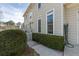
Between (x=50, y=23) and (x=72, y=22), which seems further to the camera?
(x=50, y=23)

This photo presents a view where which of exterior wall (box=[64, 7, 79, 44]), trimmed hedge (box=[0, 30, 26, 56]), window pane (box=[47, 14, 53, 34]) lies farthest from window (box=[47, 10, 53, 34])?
trimmed hedge (box=[0, 30, 26, 56])

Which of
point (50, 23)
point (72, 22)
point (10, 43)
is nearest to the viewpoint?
point (10, 43)

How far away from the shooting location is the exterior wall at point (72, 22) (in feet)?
24.6

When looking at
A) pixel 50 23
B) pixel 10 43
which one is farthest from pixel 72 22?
pixel 10 43

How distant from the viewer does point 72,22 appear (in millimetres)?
7570

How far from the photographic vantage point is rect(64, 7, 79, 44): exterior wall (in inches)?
295

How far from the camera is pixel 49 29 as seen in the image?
8.34 m

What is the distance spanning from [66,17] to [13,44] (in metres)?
3.87

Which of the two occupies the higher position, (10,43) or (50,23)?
(50,23)

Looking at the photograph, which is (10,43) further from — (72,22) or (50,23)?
(72,22)

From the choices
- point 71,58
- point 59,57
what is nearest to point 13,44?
point 59,57

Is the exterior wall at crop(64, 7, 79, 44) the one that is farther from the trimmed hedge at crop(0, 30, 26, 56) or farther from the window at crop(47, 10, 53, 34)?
the trimmed hedge at crop(0, 30, 26, 56)

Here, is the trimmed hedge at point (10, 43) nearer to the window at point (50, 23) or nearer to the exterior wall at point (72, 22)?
the window at point (50, 23)

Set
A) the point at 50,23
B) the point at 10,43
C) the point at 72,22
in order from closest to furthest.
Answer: the point at 10,43 < the point at 72,22 < the point at 50,23
